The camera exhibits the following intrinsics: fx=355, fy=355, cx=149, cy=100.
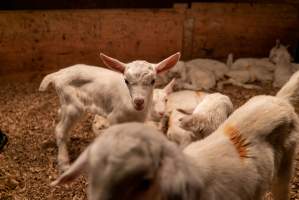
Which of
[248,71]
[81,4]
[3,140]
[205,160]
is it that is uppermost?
[81,4]

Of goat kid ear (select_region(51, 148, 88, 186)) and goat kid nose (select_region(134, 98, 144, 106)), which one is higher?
goat kid ear (select_region(51, 148, 88, 186))

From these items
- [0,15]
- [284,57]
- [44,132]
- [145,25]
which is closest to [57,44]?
[0,15]

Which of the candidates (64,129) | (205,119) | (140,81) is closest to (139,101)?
(140,81)

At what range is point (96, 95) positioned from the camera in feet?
12.6

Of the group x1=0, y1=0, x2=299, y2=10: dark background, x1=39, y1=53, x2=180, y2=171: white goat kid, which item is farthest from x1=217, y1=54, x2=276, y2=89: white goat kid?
x1=39, y1=53, x2=180, y2=171: white goat kid

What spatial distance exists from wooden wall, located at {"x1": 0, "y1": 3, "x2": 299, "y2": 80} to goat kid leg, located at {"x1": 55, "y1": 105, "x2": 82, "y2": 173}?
2306 millimetres

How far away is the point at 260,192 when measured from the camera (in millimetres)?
2369

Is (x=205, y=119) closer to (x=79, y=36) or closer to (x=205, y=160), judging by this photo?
(x=205, y=160)

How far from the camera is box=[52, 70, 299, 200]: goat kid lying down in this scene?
1.59 metres

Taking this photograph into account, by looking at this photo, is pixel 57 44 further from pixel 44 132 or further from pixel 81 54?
pixel 44 132

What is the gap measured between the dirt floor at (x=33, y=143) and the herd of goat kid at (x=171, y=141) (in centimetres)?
24

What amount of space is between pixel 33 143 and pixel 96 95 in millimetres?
1031

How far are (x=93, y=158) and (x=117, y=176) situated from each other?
16 centimetres

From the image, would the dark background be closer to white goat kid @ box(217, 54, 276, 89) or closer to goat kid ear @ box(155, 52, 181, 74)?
white goat kid @ box(217, 54, 276, 89)
